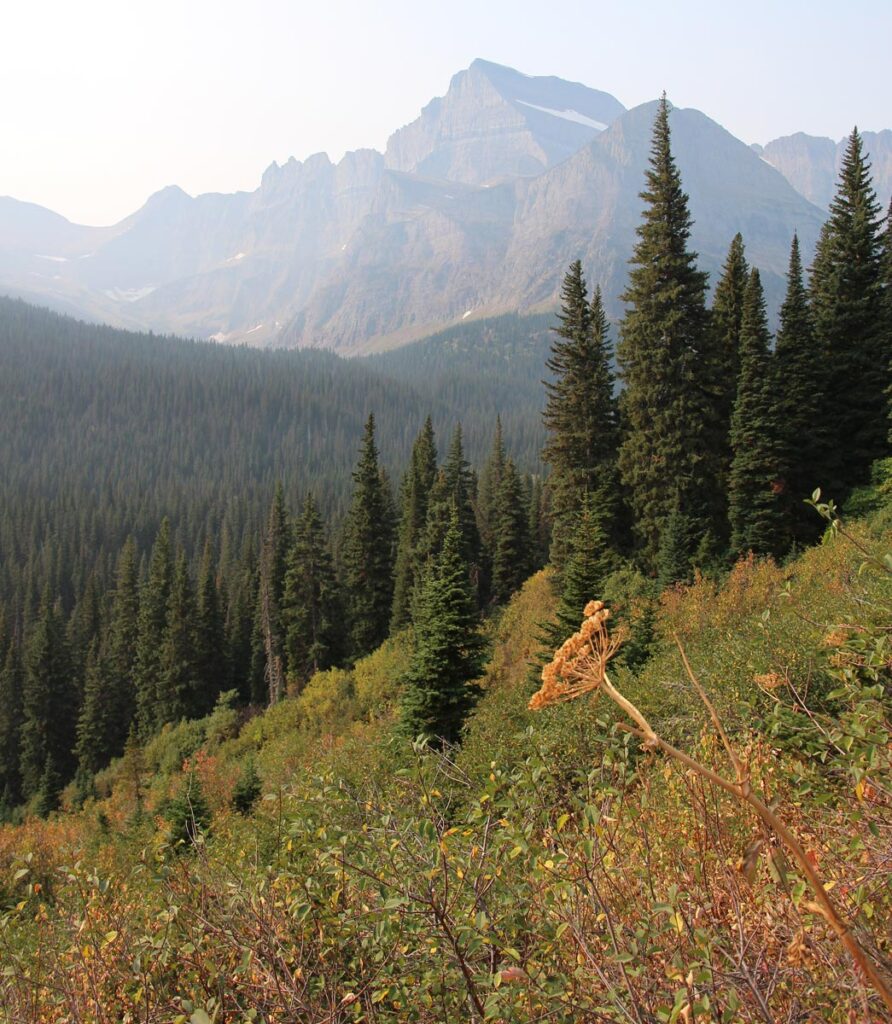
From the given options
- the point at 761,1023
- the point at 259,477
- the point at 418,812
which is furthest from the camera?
the point at 259,477

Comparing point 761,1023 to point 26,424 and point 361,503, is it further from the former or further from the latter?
point 26,424

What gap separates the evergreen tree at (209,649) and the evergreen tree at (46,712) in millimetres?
11758

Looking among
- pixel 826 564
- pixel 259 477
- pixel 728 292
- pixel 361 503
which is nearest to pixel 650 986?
pixel 826 564

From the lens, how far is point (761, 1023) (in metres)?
2.85

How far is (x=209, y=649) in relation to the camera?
173ft

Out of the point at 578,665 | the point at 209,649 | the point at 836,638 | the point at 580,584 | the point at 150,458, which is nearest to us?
the point at 578,665

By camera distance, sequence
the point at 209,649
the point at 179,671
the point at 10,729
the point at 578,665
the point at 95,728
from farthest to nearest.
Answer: the point at 10,729, the point at 209,649, the point at 95,728, the point at 179,671, the point at 578,665

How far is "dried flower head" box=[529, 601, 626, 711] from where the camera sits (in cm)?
182

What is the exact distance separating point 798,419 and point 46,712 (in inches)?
2228

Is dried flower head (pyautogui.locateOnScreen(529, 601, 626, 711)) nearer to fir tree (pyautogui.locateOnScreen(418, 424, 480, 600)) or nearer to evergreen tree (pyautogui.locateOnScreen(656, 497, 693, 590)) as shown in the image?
evergreen tree (pyautogui.locateOnScreen(656, 497, 693, 590))

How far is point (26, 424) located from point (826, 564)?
200366 mm

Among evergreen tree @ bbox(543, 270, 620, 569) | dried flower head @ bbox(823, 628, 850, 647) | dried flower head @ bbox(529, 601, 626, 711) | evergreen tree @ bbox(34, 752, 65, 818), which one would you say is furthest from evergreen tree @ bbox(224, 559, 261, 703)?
dried flower head @ bbox(529, 601, 626, 711)

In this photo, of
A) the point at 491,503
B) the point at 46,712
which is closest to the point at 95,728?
the point at 46,712

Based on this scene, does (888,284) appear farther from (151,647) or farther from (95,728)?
(95,728)
